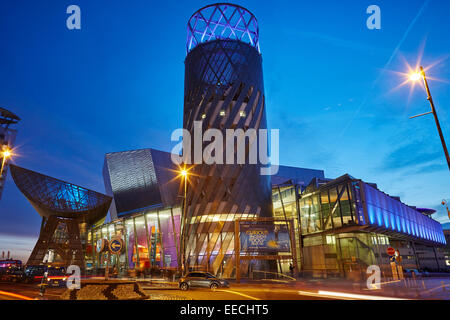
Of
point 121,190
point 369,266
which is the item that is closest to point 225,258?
point 369,266

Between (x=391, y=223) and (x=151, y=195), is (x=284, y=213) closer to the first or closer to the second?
(x=391, y=223)

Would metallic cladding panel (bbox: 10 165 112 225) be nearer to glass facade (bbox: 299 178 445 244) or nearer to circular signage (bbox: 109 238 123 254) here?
glass facade (bbox: 299 178 445 244)

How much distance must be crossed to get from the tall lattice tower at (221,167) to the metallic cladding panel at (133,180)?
2050 cm

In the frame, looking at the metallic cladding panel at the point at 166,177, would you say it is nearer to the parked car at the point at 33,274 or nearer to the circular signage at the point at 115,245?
the parked car at the point at 33,274

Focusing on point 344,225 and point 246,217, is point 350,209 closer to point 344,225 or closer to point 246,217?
point 344,225

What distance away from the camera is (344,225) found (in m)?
35.6

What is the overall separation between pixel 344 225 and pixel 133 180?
50145mm

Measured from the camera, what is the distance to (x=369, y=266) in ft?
115

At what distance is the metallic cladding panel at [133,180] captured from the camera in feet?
221

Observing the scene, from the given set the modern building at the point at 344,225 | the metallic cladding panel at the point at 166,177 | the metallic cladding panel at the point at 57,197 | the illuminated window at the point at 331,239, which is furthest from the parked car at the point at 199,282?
the metallic cladding panel at the point at 57,197

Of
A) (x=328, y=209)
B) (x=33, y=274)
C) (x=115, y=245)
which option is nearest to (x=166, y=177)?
(x=33, y=274)

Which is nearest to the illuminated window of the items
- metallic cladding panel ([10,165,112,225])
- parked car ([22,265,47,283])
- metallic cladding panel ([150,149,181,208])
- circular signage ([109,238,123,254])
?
circular signage ([109,238,123,254])
